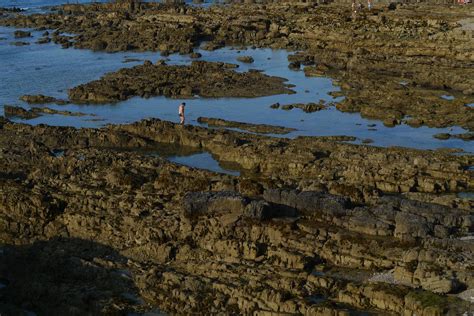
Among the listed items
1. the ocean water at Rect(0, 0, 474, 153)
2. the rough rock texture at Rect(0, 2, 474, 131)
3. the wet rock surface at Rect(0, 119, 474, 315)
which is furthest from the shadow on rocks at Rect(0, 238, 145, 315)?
the rough rock texture at Rect(0, 2, 474, 131)

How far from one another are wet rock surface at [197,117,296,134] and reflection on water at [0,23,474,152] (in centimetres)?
76

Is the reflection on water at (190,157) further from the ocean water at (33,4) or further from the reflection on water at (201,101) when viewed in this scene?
the ocean water at (33,4)

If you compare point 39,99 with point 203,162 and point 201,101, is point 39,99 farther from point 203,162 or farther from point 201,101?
point 203,162

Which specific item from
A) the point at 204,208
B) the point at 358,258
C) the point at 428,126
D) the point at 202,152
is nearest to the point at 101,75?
the point at 202,152

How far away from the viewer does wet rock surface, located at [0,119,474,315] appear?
1858cm

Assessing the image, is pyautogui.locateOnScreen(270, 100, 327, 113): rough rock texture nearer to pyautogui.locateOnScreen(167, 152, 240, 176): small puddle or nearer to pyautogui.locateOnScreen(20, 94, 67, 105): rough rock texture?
pyautogui.locateOnScreen(167, 152, 240, 176): small puddle

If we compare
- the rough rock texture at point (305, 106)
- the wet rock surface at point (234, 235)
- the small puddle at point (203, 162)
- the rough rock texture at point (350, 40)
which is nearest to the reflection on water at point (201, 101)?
the rough rock texture at point (305, 106)

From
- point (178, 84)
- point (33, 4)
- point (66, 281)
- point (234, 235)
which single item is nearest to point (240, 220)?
point (234, 235)

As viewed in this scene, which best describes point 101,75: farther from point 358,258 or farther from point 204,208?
point 358,258

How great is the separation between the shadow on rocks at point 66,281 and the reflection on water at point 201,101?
1704 cm

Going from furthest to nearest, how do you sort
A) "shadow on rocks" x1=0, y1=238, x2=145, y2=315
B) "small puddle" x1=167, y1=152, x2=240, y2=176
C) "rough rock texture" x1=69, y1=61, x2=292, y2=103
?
"rough rock texture" x1=69, y1=61, x2=292, y2=103 → "small puddle" x1=167, y1=152, x2=240, y2=176 → "shadow on rocks" x1=0, y1=238, x2=145, y2=315

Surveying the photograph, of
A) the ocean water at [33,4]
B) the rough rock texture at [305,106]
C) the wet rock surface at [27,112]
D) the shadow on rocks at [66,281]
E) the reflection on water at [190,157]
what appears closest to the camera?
the shadow on rocks at [66,281]

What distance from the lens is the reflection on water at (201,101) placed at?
1442 inches

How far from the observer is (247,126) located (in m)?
37.5
